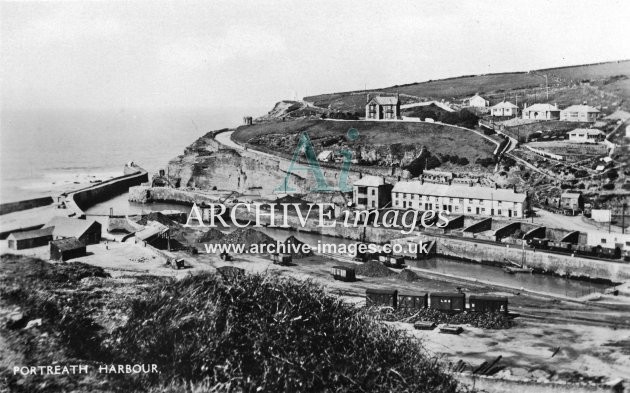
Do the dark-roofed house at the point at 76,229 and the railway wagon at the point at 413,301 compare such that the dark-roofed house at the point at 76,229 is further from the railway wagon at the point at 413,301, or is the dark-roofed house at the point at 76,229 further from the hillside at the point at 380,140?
the hillside at the point at 380,140

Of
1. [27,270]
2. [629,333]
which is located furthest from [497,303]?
[27,270]

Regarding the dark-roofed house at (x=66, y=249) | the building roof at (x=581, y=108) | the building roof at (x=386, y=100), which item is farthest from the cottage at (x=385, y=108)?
the dark-roofed house at (x=66, y=249)

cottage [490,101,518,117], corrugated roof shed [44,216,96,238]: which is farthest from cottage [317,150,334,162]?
corrugated roof shed [44,216,96,238]

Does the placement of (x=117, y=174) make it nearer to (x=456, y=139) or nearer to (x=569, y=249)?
(x=456, y=139)

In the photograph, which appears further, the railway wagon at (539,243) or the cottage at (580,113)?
the cottage at (580,113)

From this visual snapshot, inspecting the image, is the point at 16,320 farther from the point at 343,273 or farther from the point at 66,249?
the point at 343,273

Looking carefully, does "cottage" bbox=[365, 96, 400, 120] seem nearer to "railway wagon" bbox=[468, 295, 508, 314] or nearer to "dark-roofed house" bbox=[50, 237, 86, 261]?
"dark-roofed house" bbox=[50, 237, 86, 261]

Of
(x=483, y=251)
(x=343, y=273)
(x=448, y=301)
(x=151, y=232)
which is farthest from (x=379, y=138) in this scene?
(x=448, y=301)
